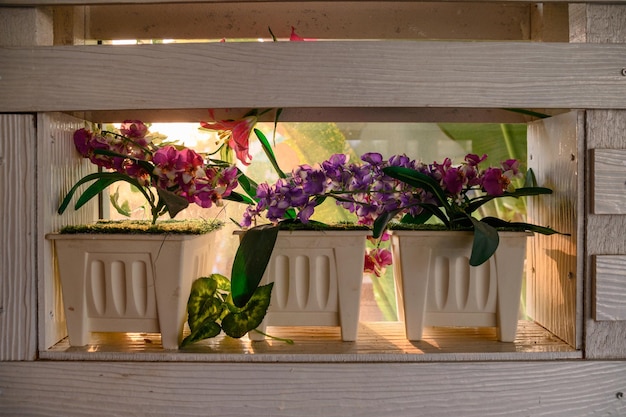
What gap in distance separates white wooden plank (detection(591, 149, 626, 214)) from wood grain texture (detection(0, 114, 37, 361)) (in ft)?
2.73

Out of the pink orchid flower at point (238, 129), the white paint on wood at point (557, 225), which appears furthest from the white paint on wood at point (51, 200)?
the white paint on wood at point (557, 225)

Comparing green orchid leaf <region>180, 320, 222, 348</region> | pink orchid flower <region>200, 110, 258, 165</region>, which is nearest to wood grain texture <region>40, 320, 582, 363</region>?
green orchid leaf <region>180, 320, 222, 348</region>

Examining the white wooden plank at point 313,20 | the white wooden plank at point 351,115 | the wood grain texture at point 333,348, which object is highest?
the white wooden plank at point 313,20

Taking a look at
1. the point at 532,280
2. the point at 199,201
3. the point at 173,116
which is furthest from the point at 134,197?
the point at 532,280

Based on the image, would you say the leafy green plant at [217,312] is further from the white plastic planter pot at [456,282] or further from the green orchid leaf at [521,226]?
the green orchid leaf at [521,226]

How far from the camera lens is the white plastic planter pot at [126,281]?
0.88 meters

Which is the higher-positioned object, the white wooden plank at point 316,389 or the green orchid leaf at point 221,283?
the green orchid leaf at point 221,283

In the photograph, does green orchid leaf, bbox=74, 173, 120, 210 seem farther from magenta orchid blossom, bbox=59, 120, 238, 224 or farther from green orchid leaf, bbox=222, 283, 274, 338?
green orchid leaf, bbox=222, 283, 274, 338

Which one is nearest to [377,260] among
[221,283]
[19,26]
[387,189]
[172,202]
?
[387,189]

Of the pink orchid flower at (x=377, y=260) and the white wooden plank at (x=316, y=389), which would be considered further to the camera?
the pink orchid flower at (x=377, y=260)

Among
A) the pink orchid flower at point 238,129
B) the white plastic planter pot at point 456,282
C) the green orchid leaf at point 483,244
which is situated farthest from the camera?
the pink orchid flower at point 238,129

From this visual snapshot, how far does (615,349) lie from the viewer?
864mm

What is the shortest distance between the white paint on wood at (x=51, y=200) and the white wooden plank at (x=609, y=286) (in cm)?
82

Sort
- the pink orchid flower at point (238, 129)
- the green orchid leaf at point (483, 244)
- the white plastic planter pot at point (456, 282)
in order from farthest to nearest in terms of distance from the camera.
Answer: the pink orchid flower at point (238, 129) → the white plastic planter pot at point (456, 282) → the green orchid leaf at point (483, 244)
